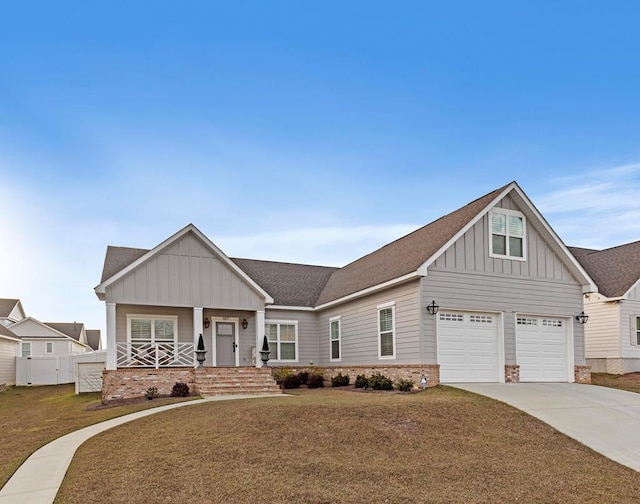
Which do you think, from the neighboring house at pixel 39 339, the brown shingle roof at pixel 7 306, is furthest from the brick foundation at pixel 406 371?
the brown shingle roof at pixel 7 306

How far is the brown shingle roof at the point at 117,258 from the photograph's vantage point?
2050cm

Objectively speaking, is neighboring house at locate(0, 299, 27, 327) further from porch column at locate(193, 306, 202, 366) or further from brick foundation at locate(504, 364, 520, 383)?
brick foundation at locate(504, 364, 520, 383)

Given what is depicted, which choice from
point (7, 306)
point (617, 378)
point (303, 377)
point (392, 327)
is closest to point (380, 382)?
point (392, 327)

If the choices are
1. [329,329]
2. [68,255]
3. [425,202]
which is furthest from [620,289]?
[68,255]

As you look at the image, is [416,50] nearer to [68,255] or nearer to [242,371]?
[242,371]

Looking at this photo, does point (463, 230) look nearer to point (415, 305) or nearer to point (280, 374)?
point (415, 305)

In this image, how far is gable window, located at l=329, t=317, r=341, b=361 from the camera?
74.9 ft

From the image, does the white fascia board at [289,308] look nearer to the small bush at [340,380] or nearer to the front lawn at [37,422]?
the small bush at [340,380]

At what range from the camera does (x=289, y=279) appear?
26.8 metres

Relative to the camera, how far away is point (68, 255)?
24031 mm

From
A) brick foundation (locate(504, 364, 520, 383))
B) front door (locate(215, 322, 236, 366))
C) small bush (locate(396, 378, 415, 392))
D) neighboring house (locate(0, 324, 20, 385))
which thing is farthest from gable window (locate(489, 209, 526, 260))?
neighboring house (locate(0, 324, 20, 385))

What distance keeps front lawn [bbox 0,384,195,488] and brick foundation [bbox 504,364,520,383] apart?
1080cm

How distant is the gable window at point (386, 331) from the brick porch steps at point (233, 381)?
390 cm

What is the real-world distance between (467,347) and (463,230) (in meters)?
3.81
